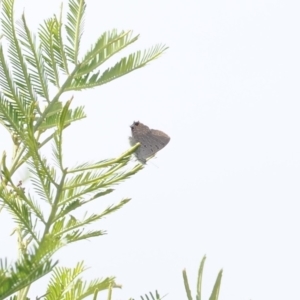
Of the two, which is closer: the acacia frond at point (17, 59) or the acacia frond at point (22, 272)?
the acacia frond at point (22, 272)

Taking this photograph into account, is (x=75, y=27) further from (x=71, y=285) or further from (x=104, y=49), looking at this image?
(x=71, y=285)

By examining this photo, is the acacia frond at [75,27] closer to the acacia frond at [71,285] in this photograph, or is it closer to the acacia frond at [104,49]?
the acacia frond at [104,49]

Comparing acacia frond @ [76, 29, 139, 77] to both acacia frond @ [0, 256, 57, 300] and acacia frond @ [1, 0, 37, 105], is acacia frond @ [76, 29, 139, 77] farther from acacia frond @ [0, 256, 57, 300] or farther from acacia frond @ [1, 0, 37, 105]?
acacia frond @ [0, 256, 57, 300]

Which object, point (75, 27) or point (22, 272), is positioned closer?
point (22, 272)

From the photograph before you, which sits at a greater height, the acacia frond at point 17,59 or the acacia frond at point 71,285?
the acacia frond at point 17,59

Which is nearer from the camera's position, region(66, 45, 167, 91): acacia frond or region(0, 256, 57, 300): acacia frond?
region(0, 256, 57, 300): acacia frond

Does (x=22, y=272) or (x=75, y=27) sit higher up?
(x=75, y=27)

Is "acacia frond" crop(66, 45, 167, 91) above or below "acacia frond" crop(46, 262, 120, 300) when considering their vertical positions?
above

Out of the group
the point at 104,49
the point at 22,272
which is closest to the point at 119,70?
the point at 104,49

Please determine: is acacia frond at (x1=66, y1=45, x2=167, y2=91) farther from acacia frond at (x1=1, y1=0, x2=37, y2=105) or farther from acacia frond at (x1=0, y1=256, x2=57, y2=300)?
acacia frond at (x1=0, y1=256, x2=57, y2=300)
